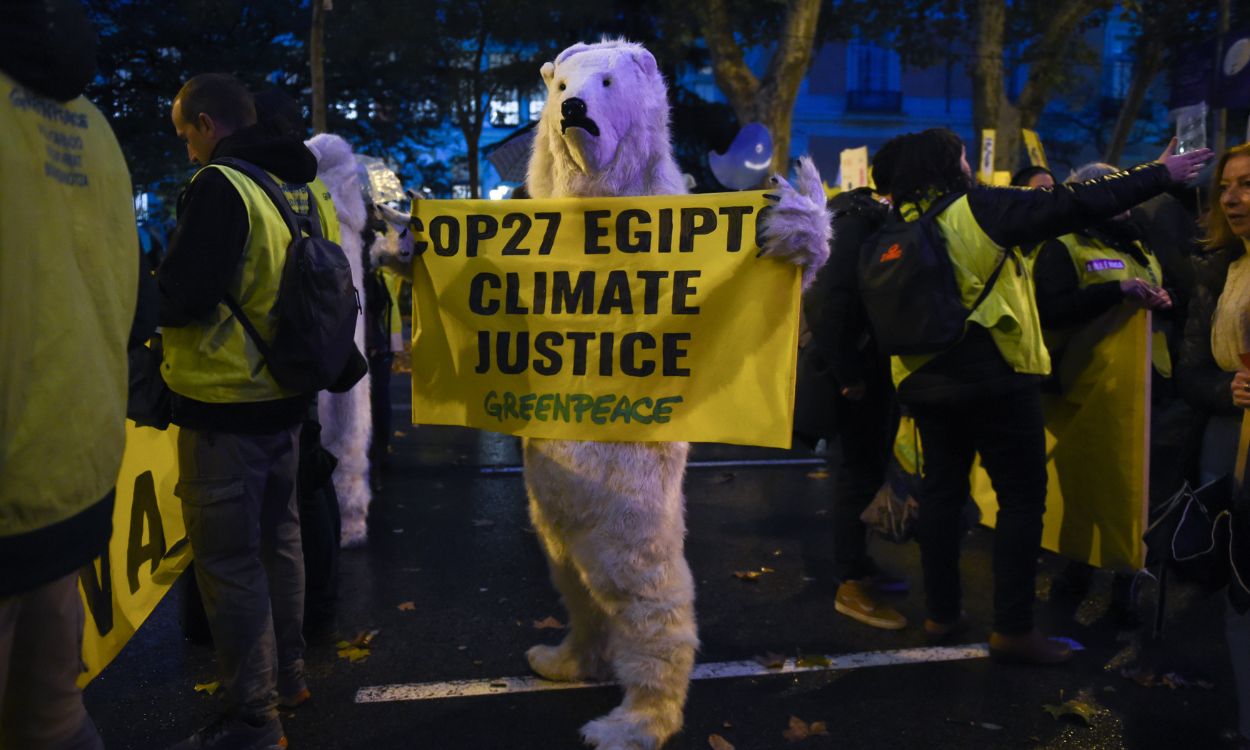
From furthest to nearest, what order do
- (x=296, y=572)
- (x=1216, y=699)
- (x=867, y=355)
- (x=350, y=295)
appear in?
(x=867, y=355)
(x=1216, y=699)
(x=296, y=572)
(x=350, y=295)

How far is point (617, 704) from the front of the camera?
11.4 ft

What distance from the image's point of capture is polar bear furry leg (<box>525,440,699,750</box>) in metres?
3.03

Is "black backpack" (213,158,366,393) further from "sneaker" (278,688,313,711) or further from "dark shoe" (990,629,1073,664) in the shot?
"dark shoe" (990,629,1073,664)

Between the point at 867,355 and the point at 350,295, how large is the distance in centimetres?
238

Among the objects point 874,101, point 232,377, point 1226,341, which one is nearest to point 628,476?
point 232,377

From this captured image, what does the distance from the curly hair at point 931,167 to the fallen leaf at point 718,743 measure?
7.19 feet

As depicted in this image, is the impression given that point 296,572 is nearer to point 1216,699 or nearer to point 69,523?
point 69,523

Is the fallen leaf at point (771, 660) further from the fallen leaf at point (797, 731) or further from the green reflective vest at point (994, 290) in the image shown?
the green reflective vest at point (994, 290)

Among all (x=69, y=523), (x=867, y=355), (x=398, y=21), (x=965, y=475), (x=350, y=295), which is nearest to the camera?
(x=69, y=523)

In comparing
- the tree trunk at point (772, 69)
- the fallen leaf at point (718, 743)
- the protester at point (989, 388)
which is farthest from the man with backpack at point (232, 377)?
the tree trunk at point (772, 69)

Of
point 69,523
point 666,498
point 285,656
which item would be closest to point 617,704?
point 666,498

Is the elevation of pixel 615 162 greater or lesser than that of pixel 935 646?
greater

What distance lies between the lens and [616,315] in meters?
3.24

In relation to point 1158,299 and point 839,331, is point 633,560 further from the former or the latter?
point 1158,299
